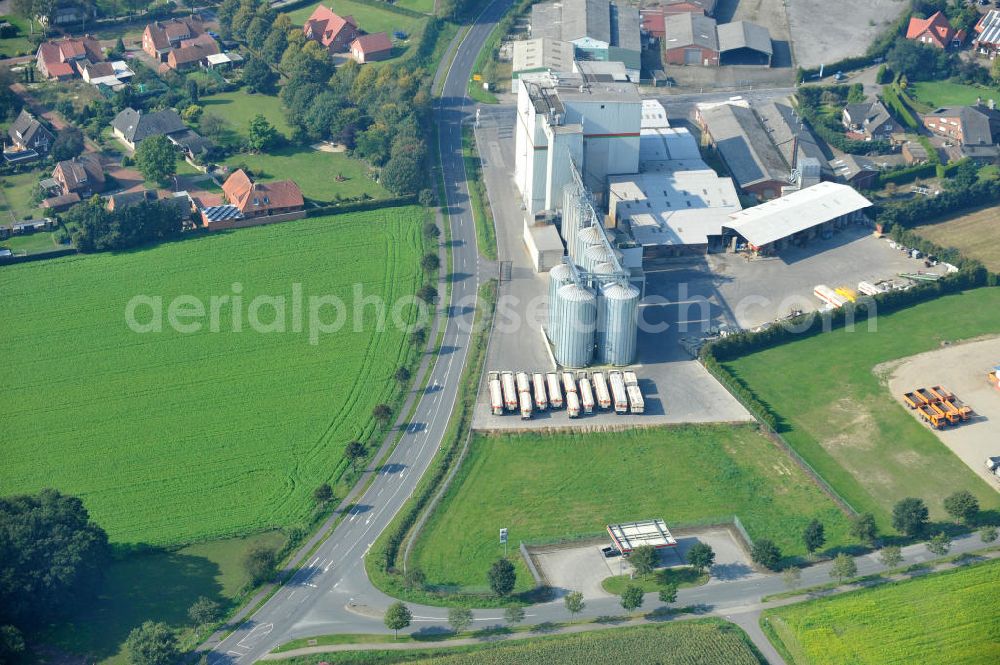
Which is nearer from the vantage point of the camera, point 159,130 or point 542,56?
point 159,130

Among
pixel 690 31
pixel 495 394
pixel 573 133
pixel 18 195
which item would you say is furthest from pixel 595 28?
pixel 18 195

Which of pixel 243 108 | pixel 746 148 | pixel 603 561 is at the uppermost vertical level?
pixel 243 108

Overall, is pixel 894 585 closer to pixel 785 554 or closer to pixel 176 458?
pixel 785 554

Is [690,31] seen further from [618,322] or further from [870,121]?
[618,322]

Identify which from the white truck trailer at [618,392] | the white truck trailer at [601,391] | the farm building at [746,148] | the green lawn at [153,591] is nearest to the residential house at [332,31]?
the farm building at [746,148]

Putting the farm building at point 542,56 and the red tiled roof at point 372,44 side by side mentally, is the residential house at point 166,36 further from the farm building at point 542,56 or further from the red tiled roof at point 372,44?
the farm building at point 542,56

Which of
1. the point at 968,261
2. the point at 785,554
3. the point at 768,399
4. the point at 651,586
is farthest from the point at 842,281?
the point at 651,586
